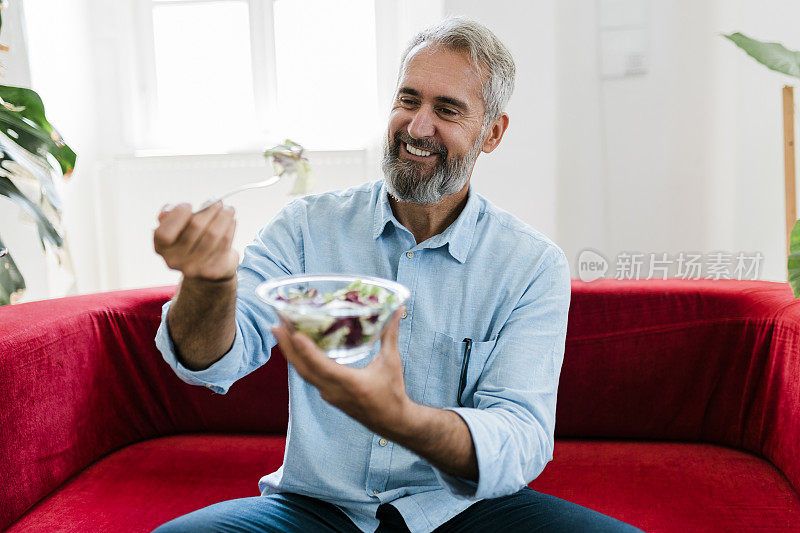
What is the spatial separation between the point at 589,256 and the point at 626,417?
1.21 meters

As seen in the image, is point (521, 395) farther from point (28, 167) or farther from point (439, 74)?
point (28, 167)

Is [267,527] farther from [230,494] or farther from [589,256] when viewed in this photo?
[589,256]

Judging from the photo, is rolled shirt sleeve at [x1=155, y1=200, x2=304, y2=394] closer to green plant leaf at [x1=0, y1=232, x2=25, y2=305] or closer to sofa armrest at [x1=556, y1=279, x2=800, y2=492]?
green plant leaf at [x1=0, y1=232, x2=25, y2=305]

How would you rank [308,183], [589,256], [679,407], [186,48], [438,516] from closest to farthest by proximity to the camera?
1. [308,183]
2. [438,516]
3. [679,407]
4. [589,256]
5. [186,48]

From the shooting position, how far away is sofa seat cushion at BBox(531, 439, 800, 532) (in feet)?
4.51

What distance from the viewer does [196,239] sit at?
865 millimetres

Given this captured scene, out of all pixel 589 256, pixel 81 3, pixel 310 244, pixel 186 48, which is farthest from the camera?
pixel 186 48

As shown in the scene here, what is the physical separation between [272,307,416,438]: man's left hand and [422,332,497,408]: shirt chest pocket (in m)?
0.39

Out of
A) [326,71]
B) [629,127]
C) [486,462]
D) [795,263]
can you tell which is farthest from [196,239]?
[326,71]

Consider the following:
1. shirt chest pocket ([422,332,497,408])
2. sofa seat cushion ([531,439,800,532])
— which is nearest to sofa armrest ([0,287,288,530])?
shirt chest pocket ([422,332,497,408])

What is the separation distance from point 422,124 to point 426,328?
37 cm

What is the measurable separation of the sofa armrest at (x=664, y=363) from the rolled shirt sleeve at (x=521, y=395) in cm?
46


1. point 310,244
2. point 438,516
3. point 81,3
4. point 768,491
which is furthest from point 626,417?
point 81,3

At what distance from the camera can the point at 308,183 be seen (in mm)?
1081
